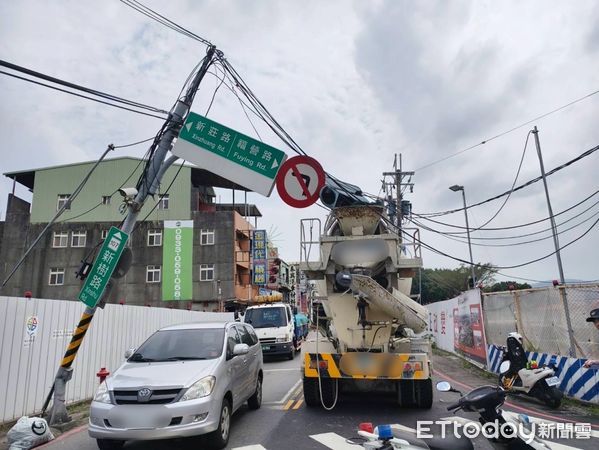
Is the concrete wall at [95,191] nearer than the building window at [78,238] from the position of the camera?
No

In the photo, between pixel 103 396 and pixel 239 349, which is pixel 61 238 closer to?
pixel 239 349

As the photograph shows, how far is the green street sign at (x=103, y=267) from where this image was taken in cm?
775

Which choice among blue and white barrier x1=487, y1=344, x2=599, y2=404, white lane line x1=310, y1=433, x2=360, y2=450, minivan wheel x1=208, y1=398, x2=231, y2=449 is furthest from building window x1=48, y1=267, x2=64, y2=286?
blue and white barrier x1=487, y1=344, x2=599, y2=404

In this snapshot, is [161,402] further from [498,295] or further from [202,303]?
[202,303]

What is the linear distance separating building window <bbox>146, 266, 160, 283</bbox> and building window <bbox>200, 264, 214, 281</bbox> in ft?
11.4

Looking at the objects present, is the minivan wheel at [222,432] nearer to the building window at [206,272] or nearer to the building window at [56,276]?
the building window at [206,272]

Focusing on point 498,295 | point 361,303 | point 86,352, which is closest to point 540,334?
point 498,295

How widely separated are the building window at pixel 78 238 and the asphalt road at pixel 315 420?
29659mm

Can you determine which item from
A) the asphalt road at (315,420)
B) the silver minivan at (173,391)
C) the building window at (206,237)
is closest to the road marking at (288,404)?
the asphalt road at (315,420)

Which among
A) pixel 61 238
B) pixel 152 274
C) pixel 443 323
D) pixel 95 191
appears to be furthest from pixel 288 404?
pixel 61 238

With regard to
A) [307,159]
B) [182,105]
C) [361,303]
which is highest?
[182,105]

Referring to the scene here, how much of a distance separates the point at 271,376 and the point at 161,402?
8227mm

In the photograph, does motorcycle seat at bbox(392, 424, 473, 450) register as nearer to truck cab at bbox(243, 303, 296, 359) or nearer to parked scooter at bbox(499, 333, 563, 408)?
parked scooter at bbox(499, 333, 563, 408)

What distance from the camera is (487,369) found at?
42.8ft
